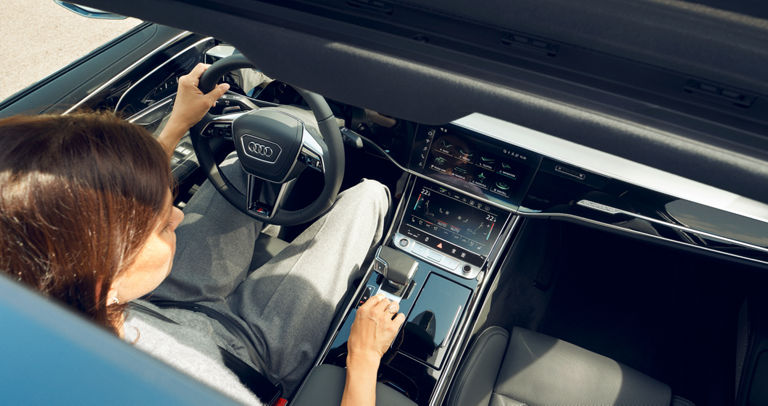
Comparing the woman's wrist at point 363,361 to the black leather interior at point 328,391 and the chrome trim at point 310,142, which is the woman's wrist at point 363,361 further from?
the chrome trim at point 310,142

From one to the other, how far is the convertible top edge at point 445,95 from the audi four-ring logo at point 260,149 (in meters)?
0.52

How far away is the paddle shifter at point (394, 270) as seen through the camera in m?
1.28

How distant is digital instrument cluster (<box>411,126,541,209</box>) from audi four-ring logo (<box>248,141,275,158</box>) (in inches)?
16.7

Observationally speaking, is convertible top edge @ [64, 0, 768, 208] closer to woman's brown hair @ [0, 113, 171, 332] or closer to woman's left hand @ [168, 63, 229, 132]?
woman's brown hair @ [0, 113, 171, 332]

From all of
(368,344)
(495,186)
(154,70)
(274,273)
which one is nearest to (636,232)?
(495,186)

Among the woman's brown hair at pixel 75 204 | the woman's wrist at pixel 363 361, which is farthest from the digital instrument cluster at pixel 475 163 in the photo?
the woman's brown hair at pixel 75 204

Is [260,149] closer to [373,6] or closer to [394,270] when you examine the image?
[394,270]

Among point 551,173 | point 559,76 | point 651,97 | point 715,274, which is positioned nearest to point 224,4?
point 559,76

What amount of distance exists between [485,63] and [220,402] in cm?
45

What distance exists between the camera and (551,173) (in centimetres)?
114

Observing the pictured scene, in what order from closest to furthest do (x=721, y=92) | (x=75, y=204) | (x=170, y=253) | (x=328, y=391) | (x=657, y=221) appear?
(x=721, y=92)
(x=75, y=204)
(x=170, y=253)
(x=328, y=391)
(x=657, y=221)

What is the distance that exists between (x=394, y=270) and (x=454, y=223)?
0.27m

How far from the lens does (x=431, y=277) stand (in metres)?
1.36

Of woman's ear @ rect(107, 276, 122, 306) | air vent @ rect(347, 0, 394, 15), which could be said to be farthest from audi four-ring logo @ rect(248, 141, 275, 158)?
air vent @ rect(347, 0, 394, 15)
